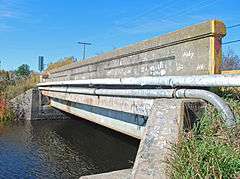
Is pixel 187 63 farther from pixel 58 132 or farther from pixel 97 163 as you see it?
pixel 58 132

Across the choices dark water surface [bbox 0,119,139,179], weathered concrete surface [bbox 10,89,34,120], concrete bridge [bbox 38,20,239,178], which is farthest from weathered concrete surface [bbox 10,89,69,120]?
concrete bridge [bbox 38,20,239,178]

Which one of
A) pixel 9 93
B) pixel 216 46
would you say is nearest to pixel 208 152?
pixel 216 46

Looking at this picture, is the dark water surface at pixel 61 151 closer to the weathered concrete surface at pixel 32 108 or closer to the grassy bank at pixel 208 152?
the weathered concrete surface at pixel 32 108

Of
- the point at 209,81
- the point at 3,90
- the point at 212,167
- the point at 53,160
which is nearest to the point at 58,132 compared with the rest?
the point at 53,160

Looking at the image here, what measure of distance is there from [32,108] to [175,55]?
1716 cm

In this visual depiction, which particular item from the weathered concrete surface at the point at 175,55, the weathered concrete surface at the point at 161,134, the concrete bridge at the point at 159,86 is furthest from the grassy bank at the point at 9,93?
the weathered concrete surface at the point at 161,134

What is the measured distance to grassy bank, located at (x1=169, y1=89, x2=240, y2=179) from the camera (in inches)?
133

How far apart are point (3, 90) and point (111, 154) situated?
15.4 m

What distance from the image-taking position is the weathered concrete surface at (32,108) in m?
22.0

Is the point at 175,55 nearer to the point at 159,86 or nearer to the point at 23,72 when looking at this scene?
the point at 159,86

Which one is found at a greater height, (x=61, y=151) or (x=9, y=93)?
(x=9, y=93)

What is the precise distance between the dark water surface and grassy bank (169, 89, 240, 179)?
15.6 feet

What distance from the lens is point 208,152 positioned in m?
3.59

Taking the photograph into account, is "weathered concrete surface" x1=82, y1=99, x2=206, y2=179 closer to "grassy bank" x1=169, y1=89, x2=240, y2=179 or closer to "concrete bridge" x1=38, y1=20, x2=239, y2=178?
"concrete bridge" x1=38, y1=20, x2=239, y2=178
